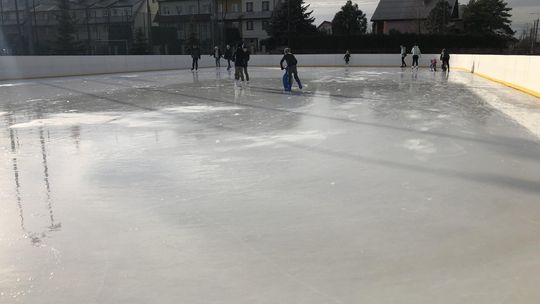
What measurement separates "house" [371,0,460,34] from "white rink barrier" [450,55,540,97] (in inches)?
1077

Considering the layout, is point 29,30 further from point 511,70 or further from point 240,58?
point 511,70

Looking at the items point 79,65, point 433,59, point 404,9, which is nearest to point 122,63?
point 79,65

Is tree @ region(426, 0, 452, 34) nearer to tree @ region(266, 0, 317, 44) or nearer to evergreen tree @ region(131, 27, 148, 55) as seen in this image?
tree @ region(266, 0, 317, 44)

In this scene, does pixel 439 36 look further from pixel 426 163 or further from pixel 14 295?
pixel 14 295

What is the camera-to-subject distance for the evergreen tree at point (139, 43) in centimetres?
2555

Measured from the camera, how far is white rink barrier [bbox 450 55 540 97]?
39.3 ft

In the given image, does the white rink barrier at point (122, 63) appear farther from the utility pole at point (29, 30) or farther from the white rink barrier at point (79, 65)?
the utility pole at point (29, 30)

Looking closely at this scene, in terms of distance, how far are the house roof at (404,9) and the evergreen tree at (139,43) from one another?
3064 centimetres

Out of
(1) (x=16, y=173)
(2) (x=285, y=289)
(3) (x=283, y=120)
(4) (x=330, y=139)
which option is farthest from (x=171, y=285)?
(3) (x=283, y=120)

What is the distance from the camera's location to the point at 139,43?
2572cm

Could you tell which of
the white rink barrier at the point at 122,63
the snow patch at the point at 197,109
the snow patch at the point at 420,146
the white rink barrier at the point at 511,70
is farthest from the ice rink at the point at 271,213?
the white rink barrier at the point at 122,63

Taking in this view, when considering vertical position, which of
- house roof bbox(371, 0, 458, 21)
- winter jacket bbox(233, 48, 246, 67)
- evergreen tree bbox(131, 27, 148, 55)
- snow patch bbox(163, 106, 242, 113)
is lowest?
snow patch bbox(163, 106, 242, 113)

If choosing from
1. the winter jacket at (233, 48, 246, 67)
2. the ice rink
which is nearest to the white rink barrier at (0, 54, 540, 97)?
the ice rink

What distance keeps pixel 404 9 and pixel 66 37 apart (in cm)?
3748
